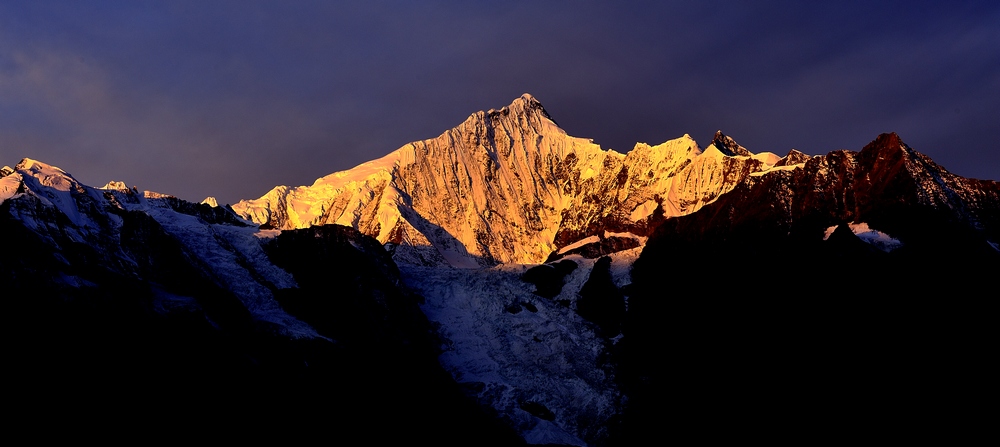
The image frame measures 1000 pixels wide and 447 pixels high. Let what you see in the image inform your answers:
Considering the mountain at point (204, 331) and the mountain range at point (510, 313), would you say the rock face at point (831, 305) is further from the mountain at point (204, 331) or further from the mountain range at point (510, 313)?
the mountain at point (204, 331)

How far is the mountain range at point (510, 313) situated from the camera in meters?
112

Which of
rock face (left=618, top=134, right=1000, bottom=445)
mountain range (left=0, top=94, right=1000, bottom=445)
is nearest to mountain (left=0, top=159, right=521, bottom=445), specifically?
mountain range (left=0, top=94, right=1000, bottom=445)

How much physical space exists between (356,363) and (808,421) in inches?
2325

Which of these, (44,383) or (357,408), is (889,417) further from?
(44,383)

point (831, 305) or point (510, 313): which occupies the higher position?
point (510, 313)

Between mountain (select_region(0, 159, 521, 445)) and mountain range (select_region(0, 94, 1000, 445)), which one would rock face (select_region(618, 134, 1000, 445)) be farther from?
mountain (select_region(0, 159, 521, 445))

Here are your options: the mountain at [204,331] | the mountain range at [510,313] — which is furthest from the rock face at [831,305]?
the mountain at [204,331]

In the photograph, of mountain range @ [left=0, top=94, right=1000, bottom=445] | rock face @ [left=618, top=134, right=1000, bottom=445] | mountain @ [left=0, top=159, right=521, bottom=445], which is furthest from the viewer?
rock face @ [left=618, top=134, right=1000, bottom=445]

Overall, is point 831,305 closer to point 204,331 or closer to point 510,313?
point 510,313

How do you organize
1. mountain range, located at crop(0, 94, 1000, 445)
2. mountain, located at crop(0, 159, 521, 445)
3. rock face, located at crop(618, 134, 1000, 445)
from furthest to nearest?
rock face, located at crop(618, 134, 1000, 445) < mountain range, located at crop(0, 94, 1000, 445) < mountain, located at crop(0, 159, 521, 445)

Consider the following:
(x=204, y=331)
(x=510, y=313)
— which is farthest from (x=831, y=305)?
(x=204, y=331)

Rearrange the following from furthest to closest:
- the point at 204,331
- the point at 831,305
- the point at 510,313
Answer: the point at 510,313 < the point at 831,305 < the point at 204,331

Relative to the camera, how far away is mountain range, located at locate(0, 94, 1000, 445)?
112 metres

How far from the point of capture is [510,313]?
170625 millimetres
